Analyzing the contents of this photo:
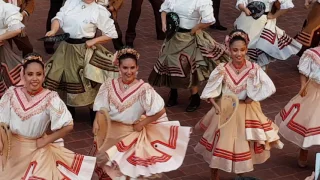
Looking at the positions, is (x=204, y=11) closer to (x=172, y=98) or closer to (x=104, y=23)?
(x=104, y=23)

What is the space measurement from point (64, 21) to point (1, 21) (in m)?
0.70

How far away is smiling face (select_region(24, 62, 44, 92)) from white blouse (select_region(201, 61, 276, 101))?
5.70 ft

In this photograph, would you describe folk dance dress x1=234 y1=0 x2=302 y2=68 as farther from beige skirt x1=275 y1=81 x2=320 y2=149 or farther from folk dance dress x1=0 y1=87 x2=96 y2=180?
folk dance dress x1=0 y1=87 x2=96 y2=180

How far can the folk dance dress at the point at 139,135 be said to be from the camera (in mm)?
7836

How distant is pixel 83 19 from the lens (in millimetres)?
9852

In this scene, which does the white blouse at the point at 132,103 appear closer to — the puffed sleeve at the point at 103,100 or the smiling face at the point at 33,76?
the puffed sleeve at the point at 103,100

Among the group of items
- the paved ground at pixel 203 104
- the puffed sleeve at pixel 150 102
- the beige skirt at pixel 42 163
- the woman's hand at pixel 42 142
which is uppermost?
the puffed sleeve at pixel 150 102

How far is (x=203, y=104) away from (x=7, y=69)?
2.56 m

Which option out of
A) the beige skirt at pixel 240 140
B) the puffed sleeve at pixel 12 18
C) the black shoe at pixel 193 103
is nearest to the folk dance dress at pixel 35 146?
the beige skirt at pixel 240 140

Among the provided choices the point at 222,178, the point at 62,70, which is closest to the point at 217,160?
the point at 222,178

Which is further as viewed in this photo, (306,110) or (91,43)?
(91,43)

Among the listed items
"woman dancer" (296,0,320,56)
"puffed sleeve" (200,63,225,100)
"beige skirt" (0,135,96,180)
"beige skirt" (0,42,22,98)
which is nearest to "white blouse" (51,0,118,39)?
"beige skirt" (0,42,22,98)

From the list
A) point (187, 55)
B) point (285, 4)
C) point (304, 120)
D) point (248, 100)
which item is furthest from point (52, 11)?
point (304, 120)

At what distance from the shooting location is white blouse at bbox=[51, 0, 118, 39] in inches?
388
